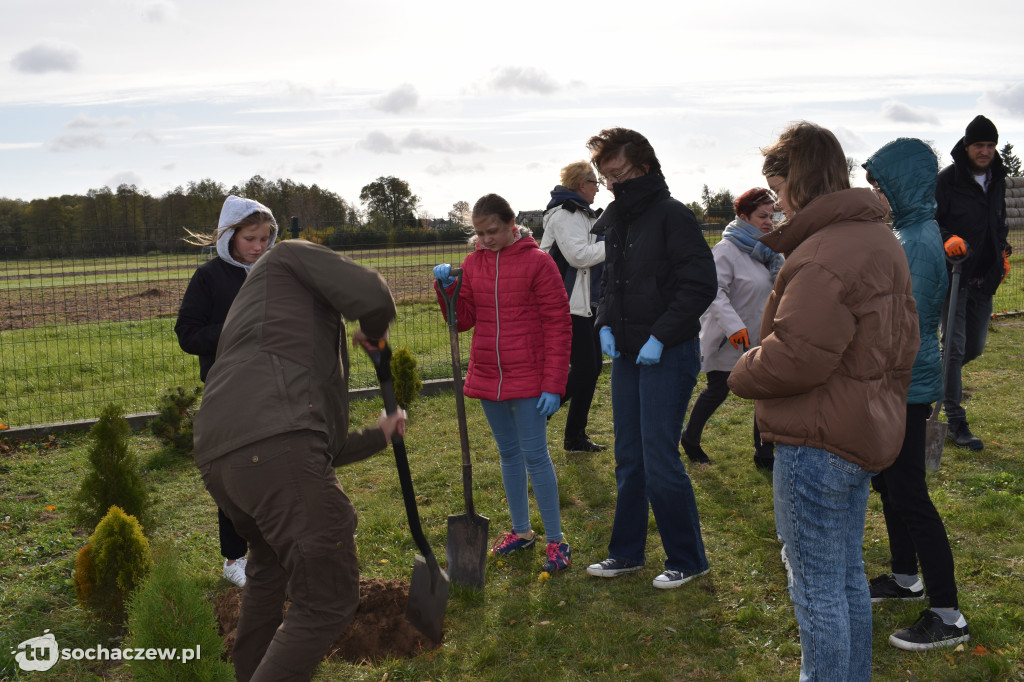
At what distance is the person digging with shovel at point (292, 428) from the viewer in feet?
8.29

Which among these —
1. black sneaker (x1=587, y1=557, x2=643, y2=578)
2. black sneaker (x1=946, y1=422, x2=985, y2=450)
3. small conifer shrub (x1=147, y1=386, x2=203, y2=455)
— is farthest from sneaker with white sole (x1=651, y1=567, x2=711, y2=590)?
small conifer shrub (x1=147, y1=386, x2=203, y2=455)

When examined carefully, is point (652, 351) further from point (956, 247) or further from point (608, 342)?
point (956, 247)

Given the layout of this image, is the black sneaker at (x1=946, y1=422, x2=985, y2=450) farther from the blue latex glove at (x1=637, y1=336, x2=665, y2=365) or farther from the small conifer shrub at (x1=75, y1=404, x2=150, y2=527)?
the small conifer shrub at (x1=75, y1=404, x2=150, y2=527)

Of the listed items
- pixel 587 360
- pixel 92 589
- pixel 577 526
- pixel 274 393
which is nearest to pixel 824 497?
pixel 274 393

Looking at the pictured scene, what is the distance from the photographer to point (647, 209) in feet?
12.9

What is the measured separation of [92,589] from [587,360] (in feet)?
11.9

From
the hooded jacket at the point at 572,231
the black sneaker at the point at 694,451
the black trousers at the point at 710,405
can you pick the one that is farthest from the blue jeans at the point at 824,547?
the black sneaker at the point at 694,451

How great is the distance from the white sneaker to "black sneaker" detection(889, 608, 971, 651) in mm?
3186

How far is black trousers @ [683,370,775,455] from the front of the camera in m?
5.83

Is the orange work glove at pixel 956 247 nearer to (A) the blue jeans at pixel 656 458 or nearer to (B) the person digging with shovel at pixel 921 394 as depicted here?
(B) the person digging with shovel at pixel 921 394

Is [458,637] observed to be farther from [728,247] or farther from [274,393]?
[728,247]

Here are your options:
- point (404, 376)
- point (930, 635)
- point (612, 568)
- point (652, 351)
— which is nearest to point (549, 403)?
point (652, 351)

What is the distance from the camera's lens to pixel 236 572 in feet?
14.2

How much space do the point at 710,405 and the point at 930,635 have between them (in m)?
2.64
